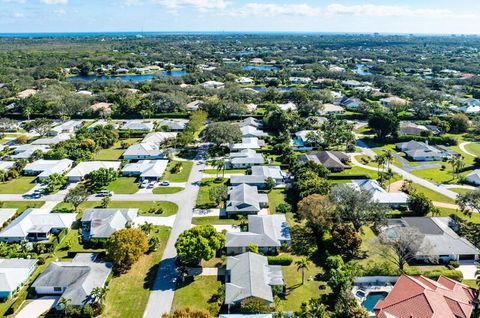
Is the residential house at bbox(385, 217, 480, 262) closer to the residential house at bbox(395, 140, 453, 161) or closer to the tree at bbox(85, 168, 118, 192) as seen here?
Result: the residential house at bbox(395, 140, 453, 161)

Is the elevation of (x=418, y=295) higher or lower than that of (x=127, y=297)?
higher

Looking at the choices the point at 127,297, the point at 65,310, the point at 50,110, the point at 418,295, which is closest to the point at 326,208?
the point at 418,295

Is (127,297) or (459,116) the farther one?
(459,116)

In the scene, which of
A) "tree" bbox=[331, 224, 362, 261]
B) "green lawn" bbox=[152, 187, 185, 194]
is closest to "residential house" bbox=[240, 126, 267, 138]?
"green lawn" bbox=[152, 187, 185, 194]

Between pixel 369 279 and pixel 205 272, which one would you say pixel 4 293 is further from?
pixel 369 279

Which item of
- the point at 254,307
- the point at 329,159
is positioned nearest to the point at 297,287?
the point at 254,307

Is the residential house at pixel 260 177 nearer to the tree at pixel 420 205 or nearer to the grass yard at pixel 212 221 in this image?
the grass yard at pixel 212 221
